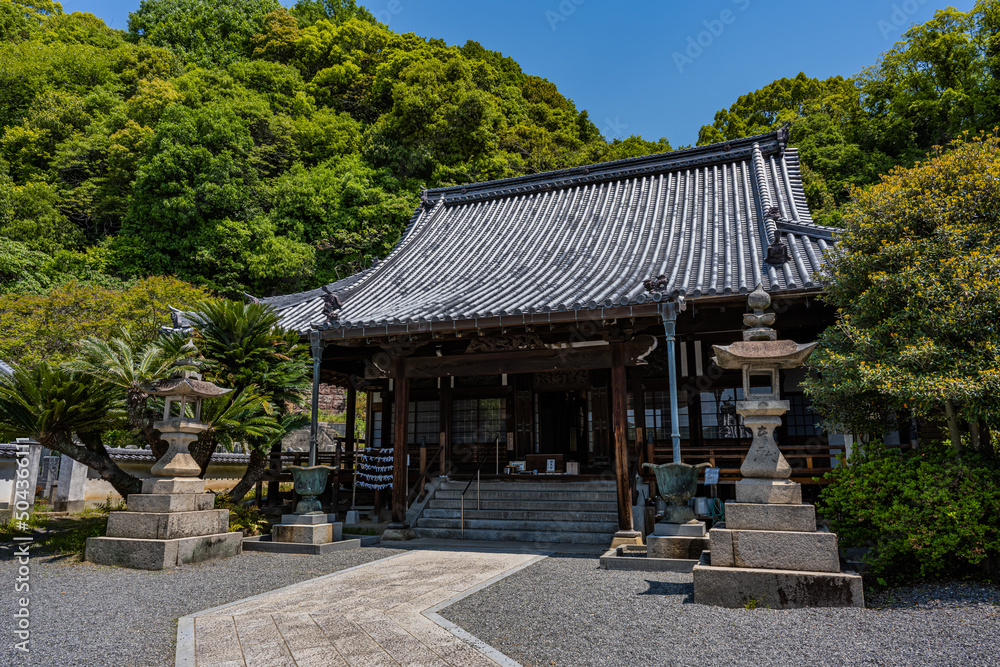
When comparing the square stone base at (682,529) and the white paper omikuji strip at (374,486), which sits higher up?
the white paper omikuji strip at (374,486)

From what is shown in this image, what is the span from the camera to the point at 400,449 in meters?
10.8

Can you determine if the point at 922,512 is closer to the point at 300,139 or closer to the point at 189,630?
the point at 189,630

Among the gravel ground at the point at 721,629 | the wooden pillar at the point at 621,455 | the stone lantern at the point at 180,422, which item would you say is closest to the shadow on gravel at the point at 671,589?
the gravel ground at the point at 721,629

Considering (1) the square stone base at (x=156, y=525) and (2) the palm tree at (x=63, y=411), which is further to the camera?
(2) the palm tree at (x=63, y=411)

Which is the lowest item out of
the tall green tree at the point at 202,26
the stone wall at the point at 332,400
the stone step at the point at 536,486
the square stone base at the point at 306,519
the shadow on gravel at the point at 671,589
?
the shadow on gravel at the point at 671,589

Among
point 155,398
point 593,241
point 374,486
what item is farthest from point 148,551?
point 593,241

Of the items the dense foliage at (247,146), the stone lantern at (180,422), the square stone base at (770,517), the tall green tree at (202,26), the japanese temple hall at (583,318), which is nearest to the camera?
the square stone base at (770,517)

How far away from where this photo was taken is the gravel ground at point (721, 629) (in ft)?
13.0

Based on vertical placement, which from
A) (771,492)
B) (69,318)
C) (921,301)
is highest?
(69,318)

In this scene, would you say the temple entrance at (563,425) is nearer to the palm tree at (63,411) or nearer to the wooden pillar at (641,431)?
the wooden pillar at (641,431)

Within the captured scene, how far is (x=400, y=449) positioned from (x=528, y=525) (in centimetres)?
265

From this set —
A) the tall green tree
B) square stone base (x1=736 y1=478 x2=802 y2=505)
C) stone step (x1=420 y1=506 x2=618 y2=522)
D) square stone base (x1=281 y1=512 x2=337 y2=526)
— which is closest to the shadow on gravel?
square stone base (x1=736 y1=478 x2=802 y2=505)

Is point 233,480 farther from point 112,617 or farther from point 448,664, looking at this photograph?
point 448,664

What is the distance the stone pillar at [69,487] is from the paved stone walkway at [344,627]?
1112 centimetres
